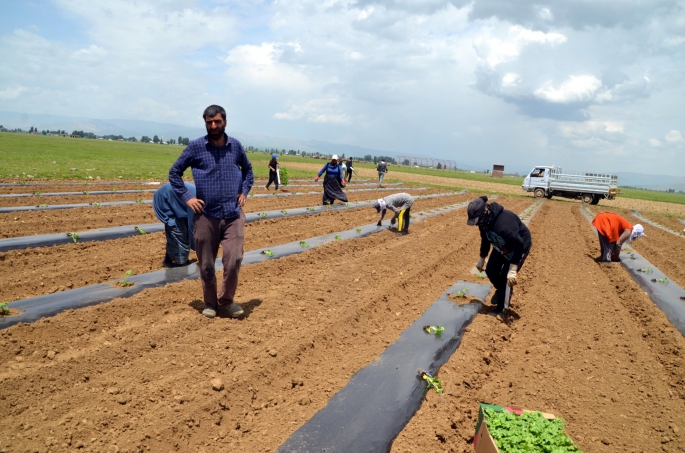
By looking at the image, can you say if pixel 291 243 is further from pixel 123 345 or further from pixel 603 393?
pixel 603 393

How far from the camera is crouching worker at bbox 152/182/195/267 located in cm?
622

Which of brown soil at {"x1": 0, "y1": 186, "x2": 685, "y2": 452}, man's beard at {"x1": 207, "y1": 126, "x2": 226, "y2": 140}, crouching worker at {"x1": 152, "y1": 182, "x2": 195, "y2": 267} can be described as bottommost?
brown soil at {"x1": 0, "y1": 186, "x2": 685, "y2": 452}

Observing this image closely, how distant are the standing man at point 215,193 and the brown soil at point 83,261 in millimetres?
2239

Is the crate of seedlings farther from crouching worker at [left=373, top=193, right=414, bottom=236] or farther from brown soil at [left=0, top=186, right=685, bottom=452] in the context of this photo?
crouching worker at [left=373, top=193, right=414, bottom=236]

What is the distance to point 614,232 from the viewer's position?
363 inches

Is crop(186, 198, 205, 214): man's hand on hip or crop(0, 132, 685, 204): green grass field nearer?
crop(186, 198, 205, 214): man's hand on hip

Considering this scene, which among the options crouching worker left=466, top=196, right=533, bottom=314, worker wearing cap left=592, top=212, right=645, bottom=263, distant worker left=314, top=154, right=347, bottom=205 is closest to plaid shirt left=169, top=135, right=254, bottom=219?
crouching worker left=466, top=196, right=533, bottom=314

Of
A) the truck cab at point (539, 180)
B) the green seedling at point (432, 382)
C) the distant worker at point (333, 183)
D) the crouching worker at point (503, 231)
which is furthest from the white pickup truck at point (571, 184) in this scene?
the green seedling at point (432, 382)

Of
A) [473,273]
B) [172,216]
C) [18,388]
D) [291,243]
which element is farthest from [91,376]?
[473,273]

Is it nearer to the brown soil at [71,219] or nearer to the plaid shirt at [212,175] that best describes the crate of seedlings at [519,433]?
the plaid shirt at [212,175]

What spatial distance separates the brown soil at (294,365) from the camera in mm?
3045

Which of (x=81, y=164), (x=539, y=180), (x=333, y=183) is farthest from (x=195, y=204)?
(x=539, y=180)

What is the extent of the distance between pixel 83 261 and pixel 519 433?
20.9ft

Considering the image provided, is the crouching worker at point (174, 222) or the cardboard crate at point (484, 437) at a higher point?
A: the crouching worker at point (174, 222)
